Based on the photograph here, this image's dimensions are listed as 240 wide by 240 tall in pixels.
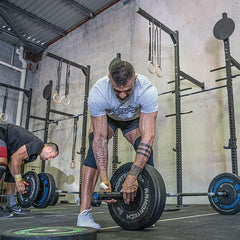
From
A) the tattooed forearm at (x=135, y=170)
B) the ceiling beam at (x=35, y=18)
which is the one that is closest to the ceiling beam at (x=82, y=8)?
the ceiling beam at (x=35, y=18)

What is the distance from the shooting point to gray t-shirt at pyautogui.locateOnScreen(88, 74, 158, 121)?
1594 millimetres

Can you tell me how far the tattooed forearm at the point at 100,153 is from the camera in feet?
5.25

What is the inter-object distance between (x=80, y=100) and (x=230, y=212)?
3.92 meters

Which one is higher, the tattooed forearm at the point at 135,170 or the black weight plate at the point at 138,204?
the tattooed forearm at the point at 135,170

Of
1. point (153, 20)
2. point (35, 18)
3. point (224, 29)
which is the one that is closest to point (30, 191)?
point (153, 20)

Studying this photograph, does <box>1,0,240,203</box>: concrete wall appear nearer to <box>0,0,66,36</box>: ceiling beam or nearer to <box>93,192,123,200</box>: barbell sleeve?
<box>0,0,66,36</box>: ceiling beam

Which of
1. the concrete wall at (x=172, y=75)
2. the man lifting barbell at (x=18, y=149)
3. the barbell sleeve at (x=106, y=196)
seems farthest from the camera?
the concrete wall at (x=172, y=75)

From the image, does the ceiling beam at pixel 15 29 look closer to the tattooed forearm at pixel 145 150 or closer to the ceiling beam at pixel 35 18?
the ceiling beam at pixel 35 18

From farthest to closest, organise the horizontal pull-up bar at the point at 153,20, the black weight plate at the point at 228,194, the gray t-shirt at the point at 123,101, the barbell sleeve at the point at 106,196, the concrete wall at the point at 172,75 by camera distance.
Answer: the concrete wall at the point at 172,75, the horizontal pull-up bar at the point at 153,20, the black weight plate at the point at 228,194, the gray t-shirt at the point at 123,101, the barbell sleeve at the point at 106,196

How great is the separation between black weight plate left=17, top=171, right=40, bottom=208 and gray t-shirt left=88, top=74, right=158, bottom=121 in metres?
1.51

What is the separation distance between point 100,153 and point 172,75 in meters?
3.10

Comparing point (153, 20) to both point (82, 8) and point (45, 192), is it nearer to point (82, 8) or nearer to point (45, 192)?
point (45, 192)

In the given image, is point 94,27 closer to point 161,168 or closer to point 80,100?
point 80,100

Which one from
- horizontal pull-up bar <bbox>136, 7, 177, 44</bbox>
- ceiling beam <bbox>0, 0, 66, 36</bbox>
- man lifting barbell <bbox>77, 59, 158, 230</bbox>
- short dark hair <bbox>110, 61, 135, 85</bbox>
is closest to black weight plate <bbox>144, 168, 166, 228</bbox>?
man lifting barbell <bbox>77, 59, 158, 230</bbox>
